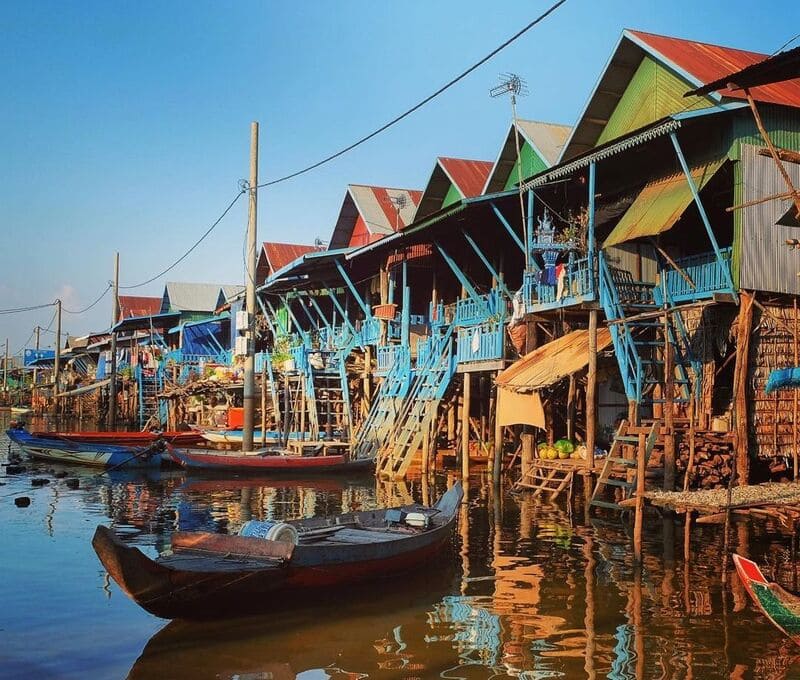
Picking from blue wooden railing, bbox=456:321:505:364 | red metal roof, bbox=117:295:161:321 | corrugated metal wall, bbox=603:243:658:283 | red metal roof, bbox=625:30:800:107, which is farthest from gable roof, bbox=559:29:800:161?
red metal roof, bbox=117:295:161:321

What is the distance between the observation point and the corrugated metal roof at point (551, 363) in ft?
51.5

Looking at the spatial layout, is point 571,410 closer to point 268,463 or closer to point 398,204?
point 268,463

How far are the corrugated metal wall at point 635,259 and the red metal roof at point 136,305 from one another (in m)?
44.3

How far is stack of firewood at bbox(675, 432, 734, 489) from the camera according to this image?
47.1ft

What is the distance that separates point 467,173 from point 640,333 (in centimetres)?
985

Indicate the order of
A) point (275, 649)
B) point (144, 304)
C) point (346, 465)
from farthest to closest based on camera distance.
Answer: point (144, 304) → point (346, 465) → point (275, 649)

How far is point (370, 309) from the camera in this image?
29031 mm

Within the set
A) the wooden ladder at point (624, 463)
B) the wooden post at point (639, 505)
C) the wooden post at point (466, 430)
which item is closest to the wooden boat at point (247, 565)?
the wooden post at point (639, 505)

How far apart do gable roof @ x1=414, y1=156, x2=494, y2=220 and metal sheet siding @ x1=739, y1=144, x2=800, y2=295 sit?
Result: 33.6 ft

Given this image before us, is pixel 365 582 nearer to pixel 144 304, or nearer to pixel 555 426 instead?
pixel 555 426

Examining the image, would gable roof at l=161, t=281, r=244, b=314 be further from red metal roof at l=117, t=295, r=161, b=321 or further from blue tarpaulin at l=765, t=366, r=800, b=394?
blue tarpaulin at l=765, t=366, r=800, b=394

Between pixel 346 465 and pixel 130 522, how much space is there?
725 cm

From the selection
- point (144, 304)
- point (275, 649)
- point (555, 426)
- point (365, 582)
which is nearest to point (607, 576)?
point (365, 582)

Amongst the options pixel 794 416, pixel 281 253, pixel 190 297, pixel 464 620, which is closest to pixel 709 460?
pixel 794 416
